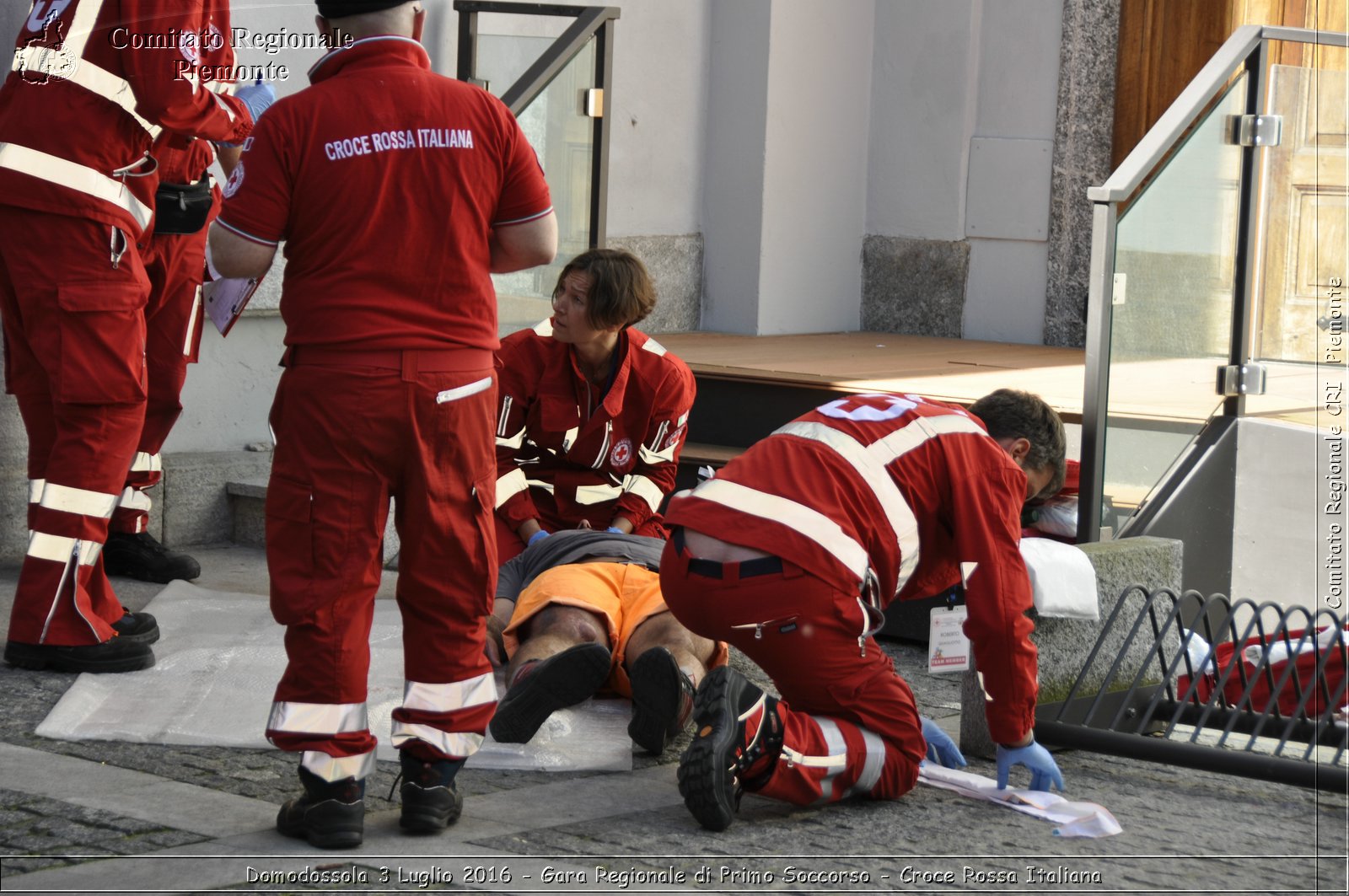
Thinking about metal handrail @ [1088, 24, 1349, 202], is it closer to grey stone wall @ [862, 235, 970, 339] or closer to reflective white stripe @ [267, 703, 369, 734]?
reflective white stripe @ [267, 703, 369, 734]

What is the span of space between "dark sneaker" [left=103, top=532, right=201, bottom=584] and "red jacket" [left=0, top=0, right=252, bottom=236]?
1440 mm

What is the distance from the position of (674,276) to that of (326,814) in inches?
229

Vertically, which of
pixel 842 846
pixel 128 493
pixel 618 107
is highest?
pixel 618 107

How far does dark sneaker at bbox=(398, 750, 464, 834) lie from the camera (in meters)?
3.39

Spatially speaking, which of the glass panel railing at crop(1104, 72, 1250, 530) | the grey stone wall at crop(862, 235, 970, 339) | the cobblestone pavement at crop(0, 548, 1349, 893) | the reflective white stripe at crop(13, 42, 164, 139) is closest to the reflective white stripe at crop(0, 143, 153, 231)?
the reflective white stripe at crop(13, 42, 164, 139)

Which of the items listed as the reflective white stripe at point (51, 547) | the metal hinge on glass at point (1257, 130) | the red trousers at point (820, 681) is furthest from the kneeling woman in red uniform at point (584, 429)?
the metal hinge on glass at point (1257, 130)

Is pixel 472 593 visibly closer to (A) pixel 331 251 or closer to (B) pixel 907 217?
(A) pixel 331 251

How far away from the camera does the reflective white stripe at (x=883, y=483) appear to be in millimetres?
3787

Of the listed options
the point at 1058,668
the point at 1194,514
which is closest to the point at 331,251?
the point at 1058,668

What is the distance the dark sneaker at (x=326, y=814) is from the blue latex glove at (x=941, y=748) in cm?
141

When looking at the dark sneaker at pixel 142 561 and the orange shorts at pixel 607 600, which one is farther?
the dark sneaker at pixel 142 561

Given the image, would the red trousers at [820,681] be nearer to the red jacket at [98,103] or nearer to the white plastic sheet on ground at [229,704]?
the white plastic sheet on ground at [229,704]

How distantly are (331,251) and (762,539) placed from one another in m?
1.07

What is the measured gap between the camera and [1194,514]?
229 inches
